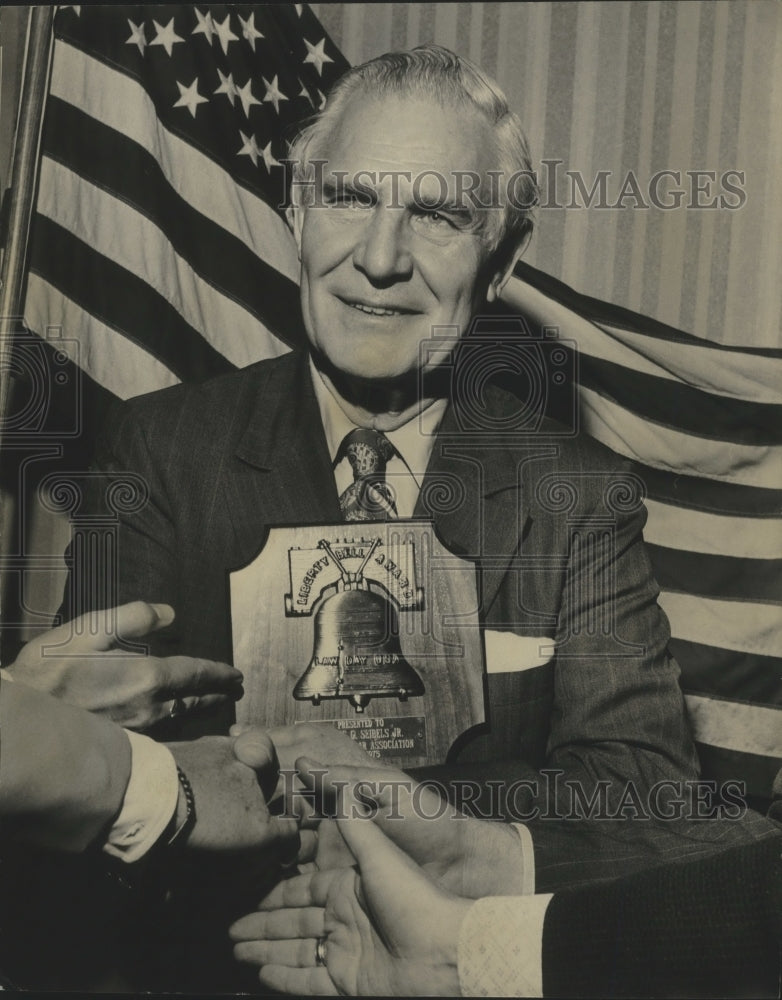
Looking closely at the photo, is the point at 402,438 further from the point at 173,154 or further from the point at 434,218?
the point at 173,154

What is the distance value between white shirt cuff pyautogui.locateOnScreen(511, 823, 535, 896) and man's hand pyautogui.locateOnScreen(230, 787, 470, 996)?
11cm

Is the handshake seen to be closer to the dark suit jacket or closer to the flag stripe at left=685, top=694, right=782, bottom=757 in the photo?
the dark suit jacket

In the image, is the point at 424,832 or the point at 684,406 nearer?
the point at 424,832

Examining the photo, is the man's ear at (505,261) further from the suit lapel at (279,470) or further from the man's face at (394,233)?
the suit lapel at (279,470)

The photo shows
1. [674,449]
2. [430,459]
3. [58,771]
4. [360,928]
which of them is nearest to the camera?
[58,771]

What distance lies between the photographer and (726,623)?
1947 millimetres

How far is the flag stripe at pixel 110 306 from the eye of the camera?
192 cm

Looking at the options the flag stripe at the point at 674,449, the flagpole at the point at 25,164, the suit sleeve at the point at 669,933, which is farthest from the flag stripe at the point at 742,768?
the flagpole at the point at 25,164

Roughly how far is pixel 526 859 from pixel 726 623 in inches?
20.0

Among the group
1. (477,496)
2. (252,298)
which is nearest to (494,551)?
(477,496)

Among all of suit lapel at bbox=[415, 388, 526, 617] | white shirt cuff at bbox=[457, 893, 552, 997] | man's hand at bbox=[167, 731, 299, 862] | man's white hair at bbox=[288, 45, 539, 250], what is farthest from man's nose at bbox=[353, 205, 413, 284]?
white shirt cuff at bbox=[457, 893, 552, 997]

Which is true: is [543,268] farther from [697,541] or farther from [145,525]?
[145,525]

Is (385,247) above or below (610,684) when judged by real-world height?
above

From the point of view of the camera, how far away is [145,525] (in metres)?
1.84
